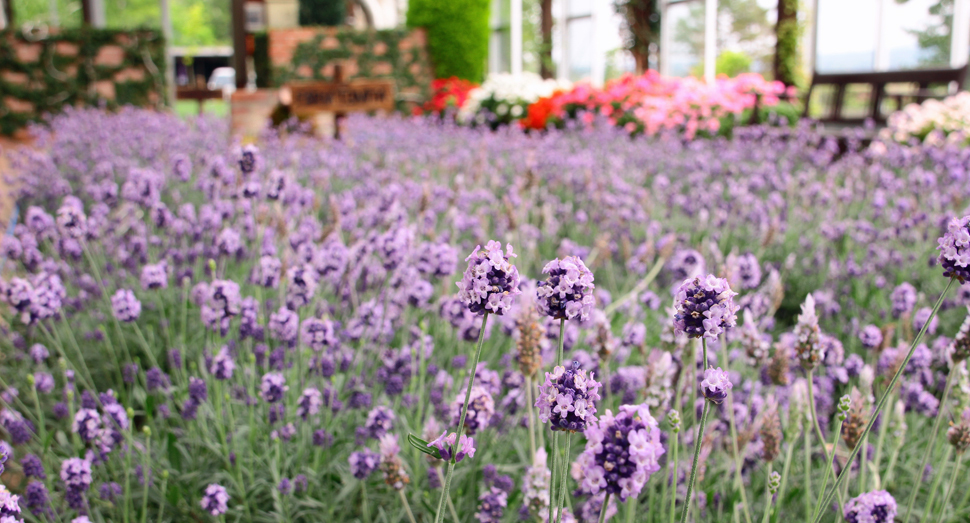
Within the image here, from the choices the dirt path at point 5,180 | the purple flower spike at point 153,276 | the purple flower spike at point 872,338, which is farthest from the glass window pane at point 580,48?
the purple flower spike at point 153,276

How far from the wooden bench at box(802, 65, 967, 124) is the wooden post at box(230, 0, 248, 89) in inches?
320

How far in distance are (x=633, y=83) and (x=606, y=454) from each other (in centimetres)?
917

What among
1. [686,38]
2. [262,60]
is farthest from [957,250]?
[262,60]

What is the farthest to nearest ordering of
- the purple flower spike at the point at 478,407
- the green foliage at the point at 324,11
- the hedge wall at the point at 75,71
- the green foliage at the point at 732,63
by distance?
the green foliage at the point at 324,11, the green foliage at the point at 732,63, the hedge wall at the point at 75,71, the purple flower spike at the point at 478,407

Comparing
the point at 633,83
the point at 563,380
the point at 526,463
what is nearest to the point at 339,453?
the point at 526,463

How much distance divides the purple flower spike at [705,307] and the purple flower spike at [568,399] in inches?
5.8

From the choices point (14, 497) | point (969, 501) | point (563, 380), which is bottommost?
point (969, 501)

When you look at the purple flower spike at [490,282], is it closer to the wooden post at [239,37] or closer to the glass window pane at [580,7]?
the wooden post at [239,37]

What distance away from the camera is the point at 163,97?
418 inches

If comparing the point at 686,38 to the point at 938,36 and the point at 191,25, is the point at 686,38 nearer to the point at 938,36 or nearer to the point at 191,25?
the point at 938,36

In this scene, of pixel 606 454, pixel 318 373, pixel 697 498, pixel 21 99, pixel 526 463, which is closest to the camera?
pixel 606 454

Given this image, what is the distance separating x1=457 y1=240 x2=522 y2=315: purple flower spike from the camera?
2.72 feet

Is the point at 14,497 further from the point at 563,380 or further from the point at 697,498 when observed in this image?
the point at 697,498

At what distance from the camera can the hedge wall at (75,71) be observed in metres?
9.97
